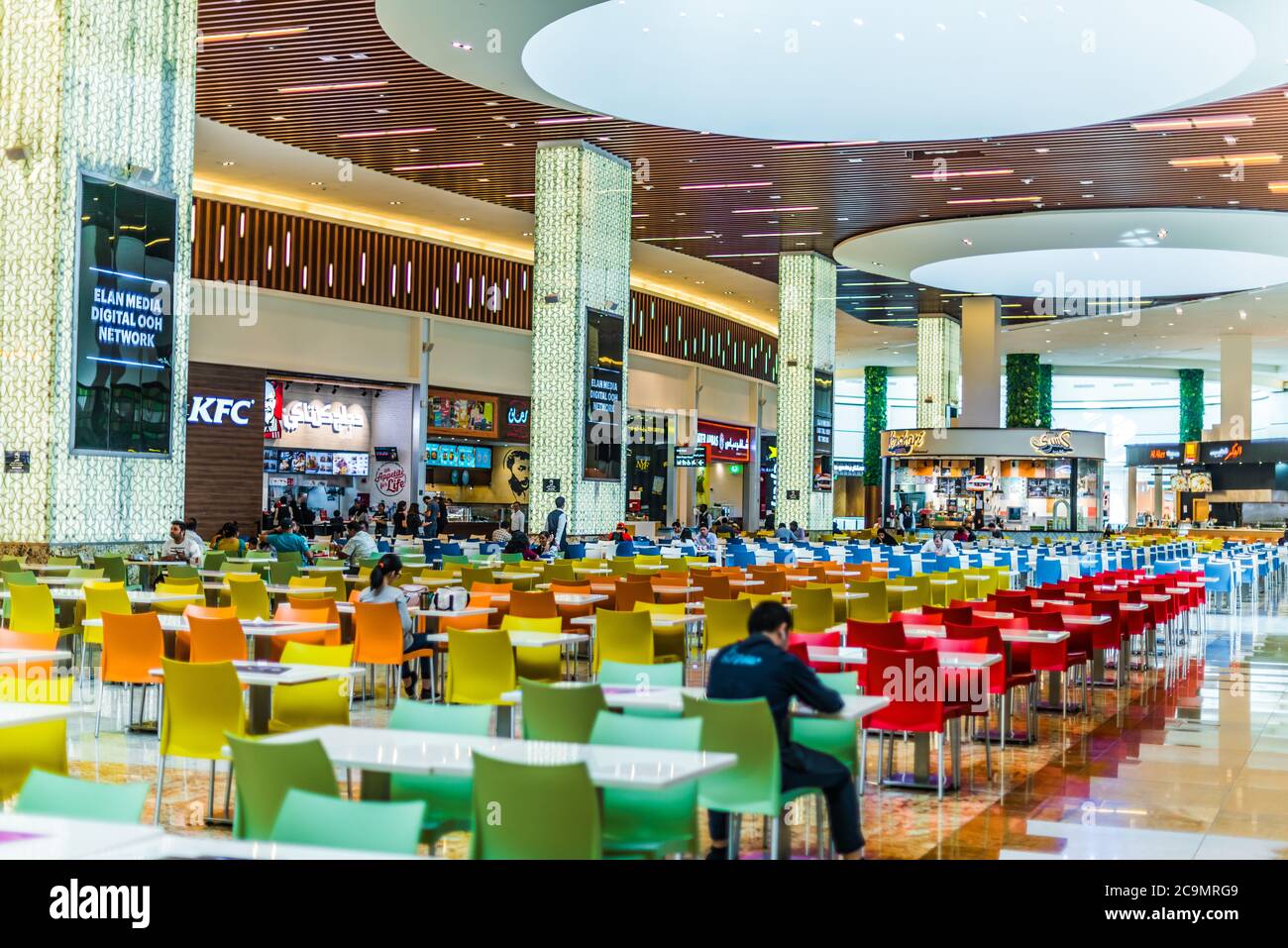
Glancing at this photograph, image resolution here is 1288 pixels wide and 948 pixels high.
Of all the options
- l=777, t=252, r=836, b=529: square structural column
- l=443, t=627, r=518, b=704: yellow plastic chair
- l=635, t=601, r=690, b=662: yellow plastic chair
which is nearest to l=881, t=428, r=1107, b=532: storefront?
l=777, t=252, r=836, b=529: square structural column

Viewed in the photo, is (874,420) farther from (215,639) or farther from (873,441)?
(215,639)

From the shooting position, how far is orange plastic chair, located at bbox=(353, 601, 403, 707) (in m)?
8.51

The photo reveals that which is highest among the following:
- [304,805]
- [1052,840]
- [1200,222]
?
[1200,222]

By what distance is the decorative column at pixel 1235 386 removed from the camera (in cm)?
3778

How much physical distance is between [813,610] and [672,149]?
9787mm

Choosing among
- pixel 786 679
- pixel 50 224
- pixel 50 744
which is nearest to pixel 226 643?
pixel 50 744

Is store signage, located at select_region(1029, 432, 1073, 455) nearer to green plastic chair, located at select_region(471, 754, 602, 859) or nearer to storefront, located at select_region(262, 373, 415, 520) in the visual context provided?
storefront, located at select_region(262, 373, 415, 520)

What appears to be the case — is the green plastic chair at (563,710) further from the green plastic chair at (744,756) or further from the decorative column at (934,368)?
the decorative column at (934,368)

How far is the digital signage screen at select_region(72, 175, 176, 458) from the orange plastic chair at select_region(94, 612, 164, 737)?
15.1ft

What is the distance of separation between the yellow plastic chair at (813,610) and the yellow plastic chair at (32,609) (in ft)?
17.2

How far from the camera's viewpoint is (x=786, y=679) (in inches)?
198

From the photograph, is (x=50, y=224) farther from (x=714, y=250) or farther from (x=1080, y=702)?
(x=714, y=250)

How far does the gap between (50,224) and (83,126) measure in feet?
2.92

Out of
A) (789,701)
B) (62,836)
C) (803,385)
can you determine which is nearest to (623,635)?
(789,701)
